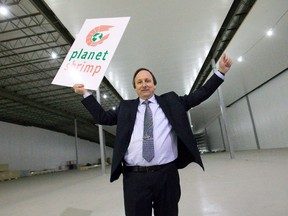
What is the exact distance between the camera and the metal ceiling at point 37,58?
8.69m

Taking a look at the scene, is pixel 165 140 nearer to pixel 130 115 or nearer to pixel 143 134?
pixel 143 134

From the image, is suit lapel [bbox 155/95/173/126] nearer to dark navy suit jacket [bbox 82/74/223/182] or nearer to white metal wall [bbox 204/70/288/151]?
dark navy suit jacket [bbox 82/74/223/182]

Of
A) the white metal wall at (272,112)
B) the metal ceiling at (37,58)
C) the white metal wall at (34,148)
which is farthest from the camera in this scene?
the white metal wall at (34,148)

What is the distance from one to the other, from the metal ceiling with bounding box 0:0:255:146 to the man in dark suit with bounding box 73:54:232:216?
661cm

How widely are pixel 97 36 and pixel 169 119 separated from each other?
2.82 feet

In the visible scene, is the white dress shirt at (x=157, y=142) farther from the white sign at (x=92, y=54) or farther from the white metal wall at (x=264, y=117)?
the white metal wall at (x=264, y=117)

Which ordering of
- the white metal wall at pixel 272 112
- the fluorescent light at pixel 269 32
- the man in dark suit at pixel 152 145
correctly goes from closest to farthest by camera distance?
1. the man in dark suit at pixel 152 145
2. the fluorescent light at pixel 269 32
3. the white metal wall at pixel 272 112

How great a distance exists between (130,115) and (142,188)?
53 cm

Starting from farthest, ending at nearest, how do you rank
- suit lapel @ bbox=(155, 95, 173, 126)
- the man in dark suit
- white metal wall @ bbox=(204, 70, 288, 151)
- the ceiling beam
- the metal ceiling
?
white metal wall @ bbox=(204, 70, 288, 151) < the metal ceiling < the ceiling beam < suit lapel @ bbox=(155, 95, 173, 126) < the man in dark suit

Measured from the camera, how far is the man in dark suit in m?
1.74

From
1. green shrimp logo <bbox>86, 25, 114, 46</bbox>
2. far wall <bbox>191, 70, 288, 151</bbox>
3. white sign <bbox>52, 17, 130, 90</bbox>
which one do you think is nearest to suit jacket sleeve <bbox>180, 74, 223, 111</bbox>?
white sign <bbox>52, 17, 130, 90</bbox>

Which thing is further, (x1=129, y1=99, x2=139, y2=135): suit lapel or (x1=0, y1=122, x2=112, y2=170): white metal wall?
(x1=0, y1=122, x2=112, y2=170): white metal wall

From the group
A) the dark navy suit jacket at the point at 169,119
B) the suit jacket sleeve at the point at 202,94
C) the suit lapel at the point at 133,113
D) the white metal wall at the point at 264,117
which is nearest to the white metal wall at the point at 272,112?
the white metal wall at the point at 264,117

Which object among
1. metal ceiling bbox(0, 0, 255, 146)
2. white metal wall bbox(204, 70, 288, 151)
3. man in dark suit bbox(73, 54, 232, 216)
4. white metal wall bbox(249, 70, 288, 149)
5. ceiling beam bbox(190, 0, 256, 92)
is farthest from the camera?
white metal wall bbox(204, 70, 288, 151)
